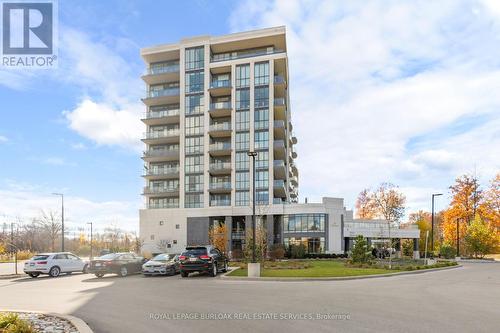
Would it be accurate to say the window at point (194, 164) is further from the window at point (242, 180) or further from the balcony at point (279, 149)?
the balcony at point (279, 149)

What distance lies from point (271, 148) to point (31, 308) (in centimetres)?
5000

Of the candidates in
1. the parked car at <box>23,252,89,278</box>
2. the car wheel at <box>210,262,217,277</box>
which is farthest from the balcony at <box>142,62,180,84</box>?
the car wheel at <box>210,262,217,277</box>

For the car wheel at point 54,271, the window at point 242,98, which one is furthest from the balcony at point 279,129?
the car wheel at point 54,271

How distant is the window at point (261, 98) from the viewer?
61531mm

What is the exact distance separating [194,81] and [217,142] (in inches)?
417

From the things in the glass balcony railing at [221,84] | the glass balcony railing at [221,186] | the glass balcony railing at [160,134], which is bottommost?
the glass balcony railing at [221,186]

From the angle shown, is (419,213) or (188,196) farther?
(419,213)

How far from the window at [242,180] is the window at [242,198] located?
76 cm

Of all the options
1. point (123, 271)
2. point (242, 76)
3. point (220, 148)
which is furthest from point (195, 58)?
point (123, 271)

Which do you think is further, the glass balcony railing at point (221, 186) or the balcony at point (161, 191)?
the balcony at point (161, 191)

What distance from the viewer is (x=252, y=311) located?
1134cm

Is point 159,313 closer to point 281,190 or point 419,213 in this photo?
point 281,190

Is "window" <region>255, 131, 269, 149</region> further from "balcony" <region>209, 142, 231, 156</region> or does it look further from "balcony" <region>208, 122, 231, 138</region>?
"balcony" <region>208, 122, 231, 138</region>

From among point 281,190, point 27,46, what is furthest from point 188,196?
point 27,46
